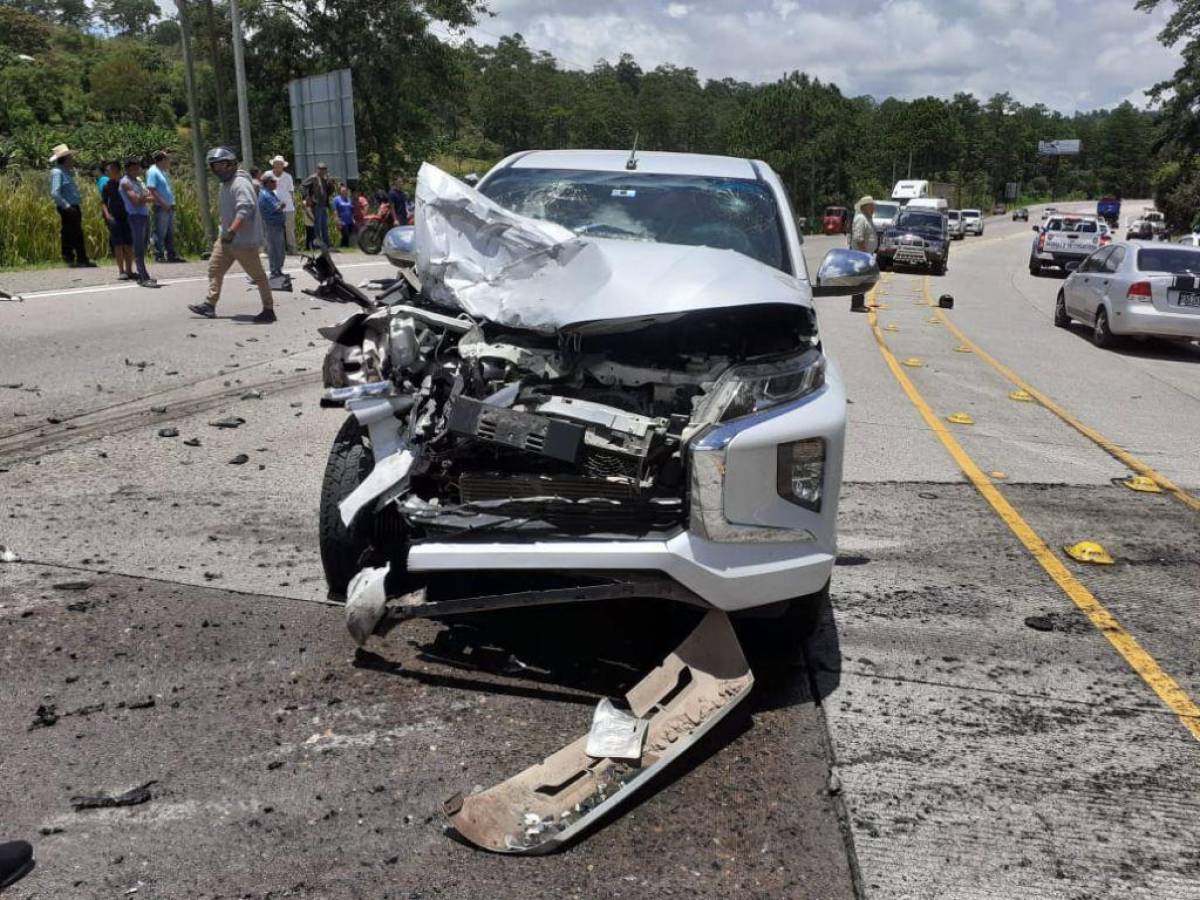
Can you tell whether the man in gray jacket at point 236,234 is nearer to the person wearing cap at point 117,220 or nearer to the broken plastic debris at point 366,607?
the person wearing cap at point 117,220

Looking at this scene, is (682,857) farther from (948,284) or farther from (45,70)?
(45,70)

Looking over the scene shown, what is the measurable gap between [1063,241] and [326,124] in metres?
21.0

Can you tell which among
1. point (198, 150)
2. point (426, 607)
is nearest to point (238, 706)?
point (426, 607)

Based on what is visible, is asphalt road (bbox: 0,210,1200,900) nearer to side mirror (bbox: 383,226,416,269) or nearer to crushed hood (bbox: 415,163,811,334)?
crushed hood (bbox: 415,163,811,334)

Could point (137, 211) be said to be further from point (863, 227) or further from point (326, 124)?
point (326, 124)

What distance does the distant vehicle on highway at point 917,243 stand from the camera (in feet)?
96.4

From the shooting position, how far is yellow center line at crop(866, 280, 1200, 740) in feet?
A: 13.2

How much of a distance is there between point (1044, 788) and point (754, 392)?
1578 millimetres

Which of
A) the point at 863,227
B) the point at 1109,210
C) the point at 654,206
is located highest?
the point at 654,206

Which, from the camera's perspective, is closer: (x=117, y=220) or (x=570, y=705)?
(x=570, y=705)

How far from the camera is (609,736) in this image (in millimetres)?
3338

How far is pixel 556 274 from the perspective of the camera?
164 inches

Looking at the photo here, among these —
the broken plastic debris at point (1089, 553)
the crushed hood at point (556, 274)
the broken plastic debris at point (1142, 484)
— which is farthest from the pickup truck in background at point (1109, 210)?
the crushed hood at point (556, 274)

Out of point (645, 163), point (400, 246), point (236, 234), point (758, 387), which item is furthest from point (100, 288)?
point (758, 387)
